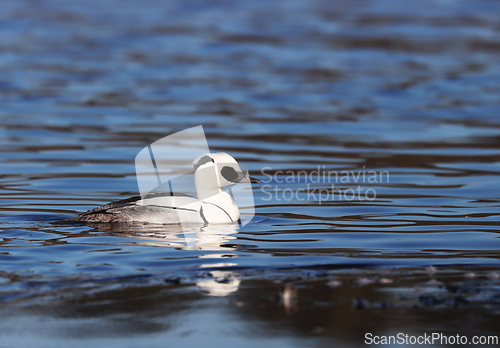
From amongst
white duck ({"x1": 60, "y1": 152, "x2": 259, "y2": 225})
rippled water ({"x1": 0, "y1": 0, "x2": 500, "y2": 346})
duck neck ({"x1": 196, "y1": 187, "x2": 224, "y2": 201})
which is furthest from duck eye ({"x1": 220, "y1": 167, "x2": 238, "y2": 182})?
rippled water ({"x1": 0, "y1": 0, "x2": 500, "y2": 346})

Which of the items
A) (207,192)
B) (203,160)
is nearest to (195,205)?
(207,192)

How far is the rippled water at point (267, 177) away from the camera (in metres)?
5.62

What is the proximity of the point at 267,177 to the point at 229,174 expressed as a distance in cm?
277

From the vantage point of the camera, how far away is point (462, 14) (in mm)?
31172

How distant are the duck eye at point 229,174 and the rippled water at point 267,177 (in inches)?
23.6

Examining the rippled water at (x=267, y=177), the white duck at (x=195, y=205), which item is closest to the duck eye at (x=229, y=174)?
the white duck at (x=195, y=205)

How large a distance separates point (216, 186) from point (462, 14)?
25354mm

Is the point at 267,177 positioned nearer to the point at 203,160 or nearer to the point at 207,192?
the point at 207,192

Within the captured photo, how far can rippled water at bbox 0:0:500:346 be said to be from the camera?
562 centimetres

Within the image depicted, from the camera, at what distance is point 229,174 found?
8.52 meters

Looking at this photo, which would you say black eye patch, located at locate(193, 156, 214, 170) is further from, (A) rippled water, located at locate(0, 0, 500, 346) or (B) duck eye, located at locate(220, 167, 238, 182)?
(A) rippled water, located at locate(0, 0, 500, 346)

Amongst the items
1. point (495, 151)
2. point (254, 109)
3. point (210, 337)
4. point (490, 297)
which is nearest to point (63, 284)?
point (210, 337)

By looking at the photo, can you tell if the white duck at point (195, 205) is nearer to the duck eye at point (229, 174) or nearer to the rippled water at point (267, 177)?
the duck eye at point (229, 174)

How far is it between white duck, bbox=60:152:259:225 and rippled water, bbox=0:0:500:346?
220mm
